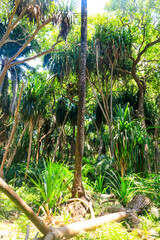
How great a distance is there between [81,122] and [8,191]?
2767 mm

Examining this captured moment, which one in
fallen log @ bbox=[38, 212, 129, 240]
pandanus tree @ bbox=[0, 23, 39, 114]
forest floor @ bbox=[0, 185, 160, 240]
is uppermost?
pandanus tree @ bbox=[0, 23, 39, 114]

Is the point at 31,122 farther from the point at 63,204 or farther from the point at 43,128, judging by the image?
the point at 63,204

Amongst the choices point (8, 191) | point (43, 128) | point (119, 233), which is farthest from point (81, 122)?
point (43, 128)

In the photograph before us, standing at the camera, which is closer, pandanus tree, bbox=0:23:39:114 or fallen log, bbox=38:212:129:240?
fallen log, bbox=38:212:129:240

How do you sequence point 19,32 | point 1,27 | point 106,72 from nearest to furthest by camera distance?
point 106,72 → point 1,27 → point 19,32

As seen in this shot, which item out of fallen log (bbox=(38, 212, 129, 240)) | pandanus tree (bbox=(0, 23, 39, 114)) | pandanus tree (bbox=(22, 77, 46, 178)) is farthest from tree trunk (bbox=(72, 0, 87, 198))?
pandanus tree (bbox=(0, 23, 39, 114))

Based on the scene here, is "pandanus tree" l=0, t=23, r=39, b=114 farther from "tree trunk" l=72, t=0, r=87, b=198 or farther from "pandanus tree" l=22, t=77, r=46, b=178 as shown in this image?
"tree trunk" l=72, t=0, r=87, b=198

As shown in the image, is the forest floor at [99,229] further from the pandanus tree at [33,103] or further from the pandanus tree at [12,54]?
the pandanus tree at [12,54]

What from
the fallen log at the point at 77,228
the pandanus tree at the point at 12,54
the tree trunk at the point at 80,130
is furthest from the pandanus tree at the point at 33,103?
the pandanus tree at the point at 12,54

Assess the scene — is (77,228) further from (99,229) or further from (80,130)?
(80,130)

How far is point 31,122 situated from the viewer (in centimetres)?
682

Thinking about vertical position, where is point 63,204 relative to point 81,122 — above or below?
below

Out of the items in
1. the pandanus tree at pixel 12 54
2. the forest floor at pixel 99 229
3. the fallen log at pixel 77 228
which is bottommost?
the forest floor at pixel 99 229

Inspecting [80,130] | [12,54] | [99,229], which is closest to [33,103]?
[80,130]
